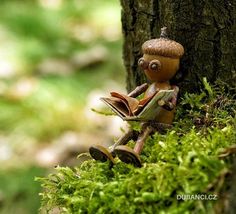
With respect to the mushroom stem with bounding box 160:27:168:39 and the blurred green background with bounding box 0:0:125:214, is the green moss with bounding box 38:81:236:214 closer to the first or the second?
the mushroom stem with bounding box 160:27:168:39

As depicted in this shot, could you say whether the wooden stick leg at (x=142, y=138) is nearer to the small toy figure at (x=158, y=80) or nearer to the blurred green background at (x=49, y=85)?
the small toy figure at (x=158, y=80)

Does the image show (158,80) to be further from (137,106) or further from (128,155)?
(128,155)

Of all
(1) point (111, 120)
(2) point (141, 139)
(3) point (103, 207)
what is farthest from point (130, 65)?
(1) point (111, 120)

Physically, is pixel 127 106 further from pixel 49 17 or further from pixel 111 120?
pixel 49 17

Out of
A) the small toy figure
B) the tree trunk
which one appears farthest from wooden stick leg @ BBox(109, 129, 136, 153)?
the tree trunk

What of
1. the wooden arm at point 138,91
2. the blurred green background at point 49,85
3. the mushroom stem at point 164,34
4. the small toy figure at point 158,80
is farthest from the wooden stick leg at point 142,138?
the blurred green background at point 49,85

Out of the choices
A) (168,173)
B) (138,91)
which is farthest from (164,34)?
(168,173)
